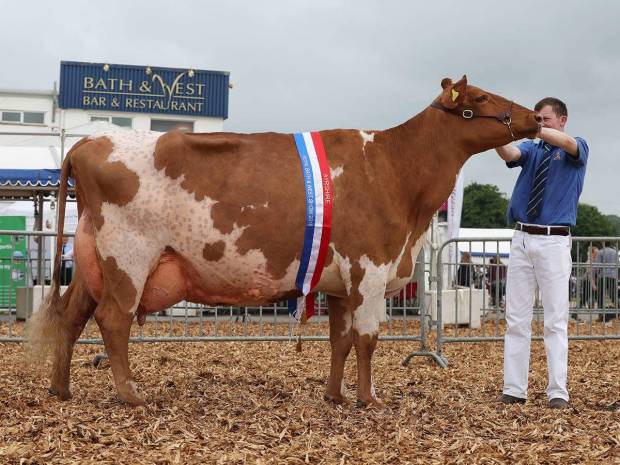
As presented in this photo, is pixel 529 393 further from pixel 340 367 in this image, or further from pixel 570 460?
pixel 570 460

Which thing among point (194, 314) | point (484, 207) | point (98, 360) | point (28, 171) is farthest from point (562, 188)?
point (484, 207)

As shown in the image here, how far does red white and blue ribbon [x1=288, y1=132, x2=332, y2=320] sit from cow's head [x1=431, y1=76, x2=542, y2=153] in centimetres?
103

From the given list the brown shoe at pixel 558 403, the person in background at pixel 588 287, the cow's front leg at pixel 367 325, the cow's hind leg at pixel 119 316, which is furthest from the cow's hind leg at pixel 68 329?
the person in background at pixel 588 287

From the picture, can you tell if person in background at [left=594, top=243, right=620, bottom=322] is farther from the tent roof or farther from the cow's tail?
the tent roof

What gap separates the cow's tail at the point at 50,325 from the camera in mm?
5738

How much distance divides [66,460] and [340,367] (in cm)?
237

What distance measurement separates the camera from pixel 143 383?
6.88m

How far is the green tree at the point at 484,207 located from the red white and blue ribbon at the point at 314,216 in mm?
78364

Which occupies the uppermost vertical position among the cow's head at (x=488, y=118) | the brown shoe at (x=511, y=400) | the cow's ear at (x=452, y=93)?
the cow's ear at (x=452, y=93)

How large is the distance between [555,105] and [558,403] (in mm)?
2204

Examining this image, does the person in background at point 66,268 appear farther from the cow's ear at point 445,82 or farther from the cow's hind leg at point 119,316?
the cow's ear at point 445,82

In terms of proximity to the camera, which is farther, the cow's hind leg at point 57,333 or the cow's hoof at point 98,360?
the cow's hoof at point 98,360

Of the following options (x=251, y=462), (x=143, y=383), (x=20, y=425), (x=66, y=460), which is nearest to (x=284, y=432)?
(x=251, y=462)

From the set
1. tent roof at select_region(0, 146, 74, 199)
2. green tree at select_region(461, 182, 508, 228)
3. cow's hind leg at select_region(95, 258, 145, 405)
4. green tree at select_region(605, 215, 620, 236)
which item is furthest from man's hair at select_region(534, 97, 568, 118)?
green tree at select_region(605, 215, 620, 236)
